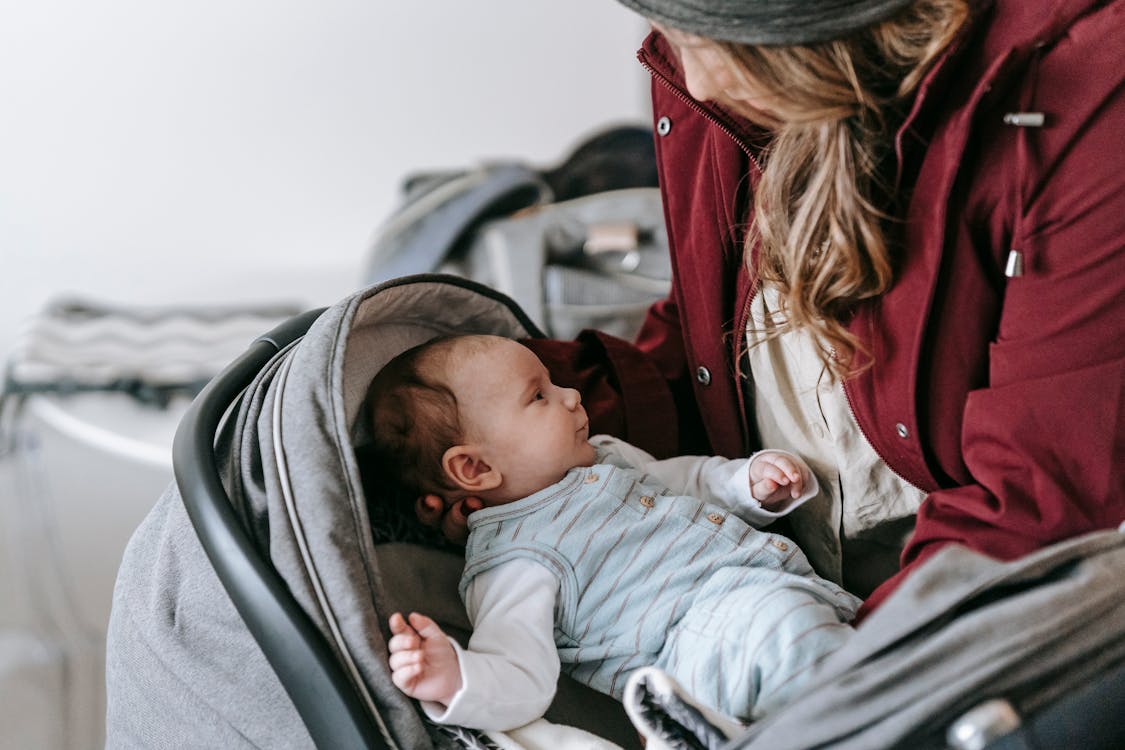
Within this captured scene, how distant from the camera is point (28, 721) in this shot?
77.7 inches

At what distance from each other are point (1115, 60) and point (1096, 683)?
1.58ft

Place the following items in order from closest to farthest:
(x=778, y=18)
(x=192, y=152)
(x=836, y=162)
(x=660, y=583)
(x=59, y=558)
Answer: (x=778, y=18) < (x=836, y=162) < (x=660, y=583) < (x=59, y=558) < (x=192, y=152)

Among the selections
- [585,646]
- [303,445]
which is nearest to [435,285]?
[303,445]

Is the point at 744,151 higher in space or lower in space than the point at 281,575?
higher

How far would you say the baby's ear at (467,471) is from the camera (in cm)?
112

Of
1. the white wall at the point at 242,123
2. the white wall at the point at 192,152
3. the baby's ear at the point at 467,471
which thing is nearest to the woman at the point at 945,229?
the baby's ear at the point at 467,471

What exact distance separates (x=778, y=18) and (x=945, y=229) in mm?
238

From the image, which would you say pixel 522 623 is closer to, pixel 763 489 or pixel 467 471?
pixel 467 471

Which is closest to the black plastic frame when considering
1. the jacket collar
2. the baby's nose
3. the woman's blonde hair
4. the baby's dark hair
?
the baby's dark hair

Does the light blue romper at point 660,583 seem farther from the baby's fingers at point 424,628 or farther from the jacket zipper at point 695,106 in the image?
the jacket zipper at point 695,106

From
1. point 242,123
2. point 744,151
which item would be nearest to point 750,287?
point 744,151

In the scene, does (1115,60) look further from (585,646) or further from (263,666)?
(263,666)

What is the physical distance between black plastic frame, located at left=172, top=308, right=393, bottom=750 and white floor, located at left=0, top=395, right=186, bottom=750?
113 cm

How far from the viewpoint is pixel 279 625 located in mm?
869
